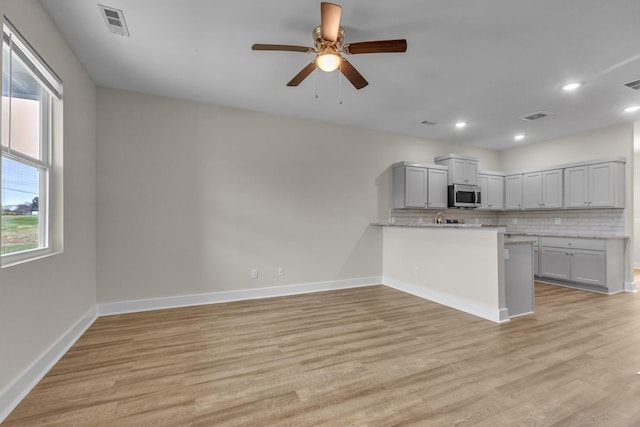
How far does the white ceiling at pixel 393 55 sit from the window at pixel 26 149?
54cm

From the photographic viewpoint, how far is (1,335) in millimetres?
1822

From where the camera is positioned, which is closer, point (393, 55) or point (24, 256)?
point (24, 256)

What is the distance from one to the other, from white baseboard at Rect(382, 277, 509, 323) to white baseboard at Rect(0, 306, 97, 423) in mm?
4374

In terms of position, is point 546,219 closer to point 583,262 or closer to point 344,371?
point 583,262

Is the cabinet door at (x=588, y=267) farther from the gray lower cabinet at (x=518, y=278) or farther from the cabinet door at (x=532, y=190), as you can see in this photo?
the gray lower cabinet at (x=518, y=278)

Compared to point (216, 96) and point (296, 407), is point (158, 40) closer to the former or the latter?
point (216, 96)

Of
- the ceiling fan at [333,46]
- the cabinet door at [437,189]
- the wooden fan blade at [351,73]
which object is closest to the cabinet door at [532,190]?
the cabinet door at [437,189]

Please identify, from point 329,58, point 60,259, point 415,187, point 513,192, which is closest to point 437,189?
point 415,187

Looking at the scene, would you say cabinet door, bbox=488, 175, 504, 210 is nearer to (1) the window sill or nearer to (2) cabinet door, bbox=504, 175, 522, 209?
(2) cabinet door, bbox=504, 175, 522, 209

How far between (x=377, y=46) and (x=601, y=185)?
5.28 meters

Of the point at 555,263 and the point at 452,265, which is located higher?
the point at 452,265

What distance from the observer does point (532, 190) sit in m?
6.09

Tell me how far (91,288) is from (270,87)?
333 centimetres

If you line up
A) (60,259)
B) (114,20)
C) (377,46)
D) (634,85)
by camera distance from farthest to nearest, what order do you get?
(634,85), (60,259), (114,20), (377,46)
